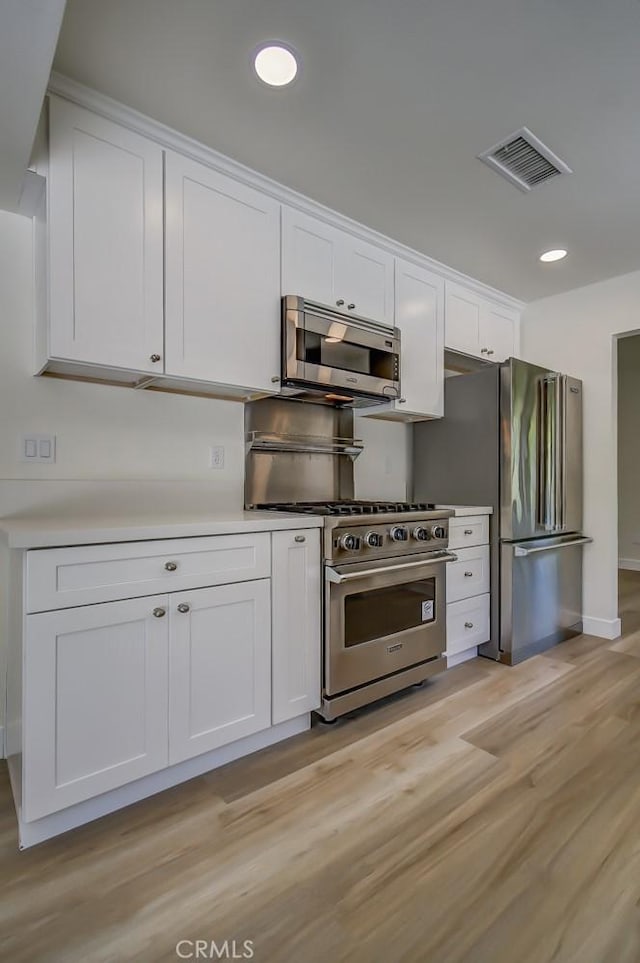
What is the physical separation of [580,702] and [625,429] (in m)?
4.78

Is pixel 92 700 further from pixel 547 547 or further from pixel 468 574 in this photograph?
A: pixel 547 547

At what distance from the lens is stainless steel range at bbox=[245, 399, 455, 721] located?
6.96 feet

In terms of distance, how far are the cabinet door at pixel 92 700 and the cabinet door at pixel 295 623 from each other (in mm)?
471

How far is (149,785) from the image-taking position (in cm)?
170

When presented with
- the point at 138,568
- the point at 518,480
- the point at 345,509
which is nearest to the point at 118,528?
the point at 138,568

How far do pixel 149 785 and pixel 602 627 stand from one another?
3157mm

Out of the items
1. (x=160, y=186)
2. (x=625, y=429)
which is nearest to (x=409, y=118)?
(x=160, y=186)

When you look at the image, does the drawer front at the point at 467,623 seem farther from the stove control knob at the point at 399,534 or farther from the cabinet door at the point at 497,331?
the cabinet door at the point at 497,331

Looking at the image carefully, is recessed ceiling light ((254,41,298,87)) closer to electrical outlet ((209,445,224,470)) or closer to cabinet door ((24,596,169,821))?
electrical outlet ((209,445,224,470))

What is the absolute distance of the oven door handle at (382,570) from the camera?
2082 millimetres

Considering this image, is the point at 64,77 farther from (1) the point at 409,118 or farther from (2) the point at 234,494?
(2) the point at 234,494

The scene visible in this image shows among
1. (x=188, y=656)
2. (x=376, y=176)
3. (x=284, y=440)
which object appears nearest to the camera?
(x=188, y=656)

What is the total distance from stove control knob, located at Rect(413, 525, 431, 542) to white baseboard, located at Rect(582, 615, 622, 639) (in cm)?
188

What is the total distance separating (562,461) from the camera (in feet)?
10.8
